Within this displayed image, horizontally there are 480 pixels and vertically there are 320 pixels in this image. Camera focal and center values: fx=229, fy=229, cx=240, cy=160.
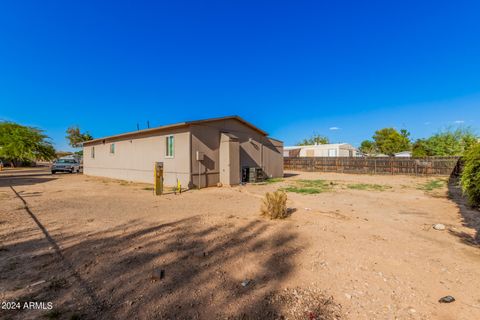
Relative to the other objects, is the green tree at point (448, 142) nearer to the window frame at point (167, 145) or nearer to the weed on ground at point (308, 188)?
the weed on ground at point (308, 188)

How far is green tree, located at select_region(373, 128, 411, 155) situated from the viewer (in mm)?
43406

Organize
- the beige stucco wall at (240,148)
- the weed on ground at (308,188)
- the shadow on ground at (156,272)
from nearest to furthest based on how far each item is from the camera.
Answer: the shadow on ground at (156,272), the weed on ground at (308,188), the beige stucco wall at (240,148)

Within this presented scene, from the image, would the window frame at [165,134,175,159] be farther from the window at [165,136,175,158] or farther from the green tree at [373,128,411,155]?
the green tree at [373,128,411,155]

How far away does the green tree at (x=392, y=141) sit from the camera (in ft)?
142

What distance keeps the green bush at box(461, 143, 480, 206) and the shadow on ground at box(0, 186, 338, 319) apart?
4322 mm

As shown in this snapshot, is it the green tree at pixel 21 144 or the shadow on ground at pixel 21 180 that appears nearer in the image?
the shadow on ground at pixel 21 180

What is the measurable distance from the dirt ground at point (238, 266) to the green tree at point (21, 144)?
99.1ft

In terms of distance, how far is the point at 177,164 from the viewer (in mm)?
11492

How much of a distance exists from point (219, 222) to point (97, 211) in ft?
12.1

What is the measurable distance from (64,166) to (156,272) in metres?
24.9

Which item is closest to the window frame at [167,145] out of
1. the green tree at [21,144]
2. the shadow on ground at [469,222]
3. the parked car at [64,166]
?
the shadow on ground at [469,222]

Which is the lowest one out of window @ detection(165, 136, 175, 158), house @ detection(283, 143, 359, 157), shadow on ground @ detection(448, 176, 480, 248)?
shadow on ground @ detection(448, 176, 480, 248)

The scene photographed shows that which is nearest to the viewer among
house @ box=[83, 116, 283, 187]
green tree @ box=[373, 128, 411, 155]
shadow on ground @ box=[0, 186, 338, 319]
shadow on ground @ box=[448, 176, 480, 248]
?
shadow on ground @ box=[0, 186, 338, 319]

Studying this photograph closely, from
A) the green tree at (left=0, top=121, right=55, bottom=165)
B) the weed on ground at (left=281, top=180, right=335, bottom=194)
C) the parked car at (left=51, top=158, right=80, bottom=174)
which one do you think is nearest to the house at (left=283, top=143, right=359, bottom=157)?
the weed on ground at (left=281, top=180, right=335, bottom=194)
